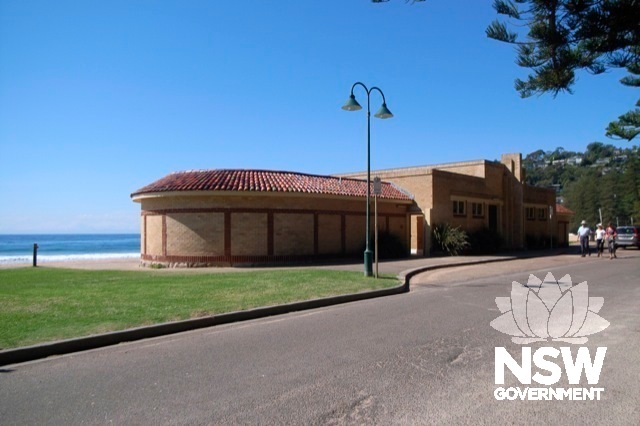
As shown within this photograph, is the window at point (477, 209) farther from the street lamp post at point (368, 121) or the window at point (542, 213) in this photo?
the street lamp post at point (368, 121)

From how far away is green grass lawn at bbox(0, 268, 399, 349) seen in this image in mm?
7945

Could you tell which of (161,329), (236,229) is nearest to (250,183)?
(236,229)

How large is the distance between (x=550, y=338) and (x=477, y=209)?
24949 mm

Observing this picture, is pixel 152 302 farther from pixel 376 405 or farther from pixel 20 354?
pixel 376 405

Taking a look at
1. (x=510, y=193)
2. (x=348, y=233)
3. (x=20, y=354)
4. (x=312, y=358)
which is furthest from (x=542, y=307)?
(x=510, y=193)

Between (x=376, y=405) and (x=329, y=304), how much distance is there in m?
6.43

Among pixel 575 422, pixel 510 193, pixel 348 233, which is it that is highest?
pixel 510 193

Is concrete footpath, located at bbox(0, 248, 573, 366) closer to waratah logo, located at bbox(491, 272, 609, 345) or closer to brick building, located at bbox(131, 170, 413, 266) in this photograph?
waratah logo, located at bbox(491, 272, 609, 345)

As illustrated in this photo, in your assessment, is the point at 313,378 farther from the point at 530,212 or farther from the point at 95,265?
the point at 530,212

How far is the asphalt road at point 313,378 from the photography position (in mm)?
4520

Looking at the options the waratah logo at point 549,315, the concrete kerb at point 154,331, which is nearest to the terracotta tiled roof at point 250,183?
the concrete kerb at point 154,331

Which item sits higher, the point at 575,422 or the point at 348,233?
the point at 348,233

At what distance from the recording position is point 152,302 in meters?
10.2

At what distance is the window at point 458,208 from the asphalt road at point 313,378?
19854mm
